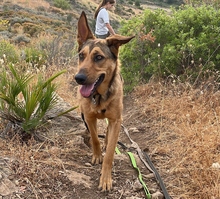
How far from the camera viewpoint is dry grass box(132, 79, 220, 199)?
3594 mm

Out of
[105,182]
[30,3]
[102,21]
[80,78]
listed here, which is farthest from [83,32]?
[30,3]

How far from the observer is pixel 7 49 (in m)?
8.19

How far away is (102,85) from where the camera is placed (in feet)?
11.9

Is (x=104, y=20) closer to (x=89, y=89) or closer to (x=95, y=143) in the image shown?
(x=95, y=143)

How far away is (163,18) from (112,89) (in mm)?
4546

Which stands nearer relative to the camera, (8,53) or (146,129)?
(146,129)

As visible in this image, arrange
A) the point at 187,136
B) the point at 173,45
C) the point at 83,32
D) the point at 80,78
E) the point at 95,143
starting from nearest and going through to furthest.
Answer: the point at 80,78 < the point at 83,32 < the point at 95,143 < the point at 187,136 < the point at 173,45

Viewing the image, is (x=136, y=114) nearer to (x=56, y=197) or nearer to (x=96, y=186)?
(x=96, y=186)

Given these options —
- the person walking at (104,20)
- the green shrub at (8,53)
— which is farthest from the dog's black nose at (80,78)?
the person walking at (104,20)

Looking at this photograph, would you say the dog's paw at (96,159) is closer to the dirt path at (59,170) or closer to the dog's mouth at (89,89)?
the dirt path at (59,170)

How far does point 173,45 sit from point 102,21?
7.61 feet

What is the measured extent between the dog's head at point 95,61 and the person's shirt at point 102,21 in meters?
4.44

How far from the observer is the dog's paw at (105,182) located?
11.3 feet

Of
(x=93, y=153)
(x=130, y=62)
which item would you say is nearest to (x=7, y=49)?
(x=130, y=62)
